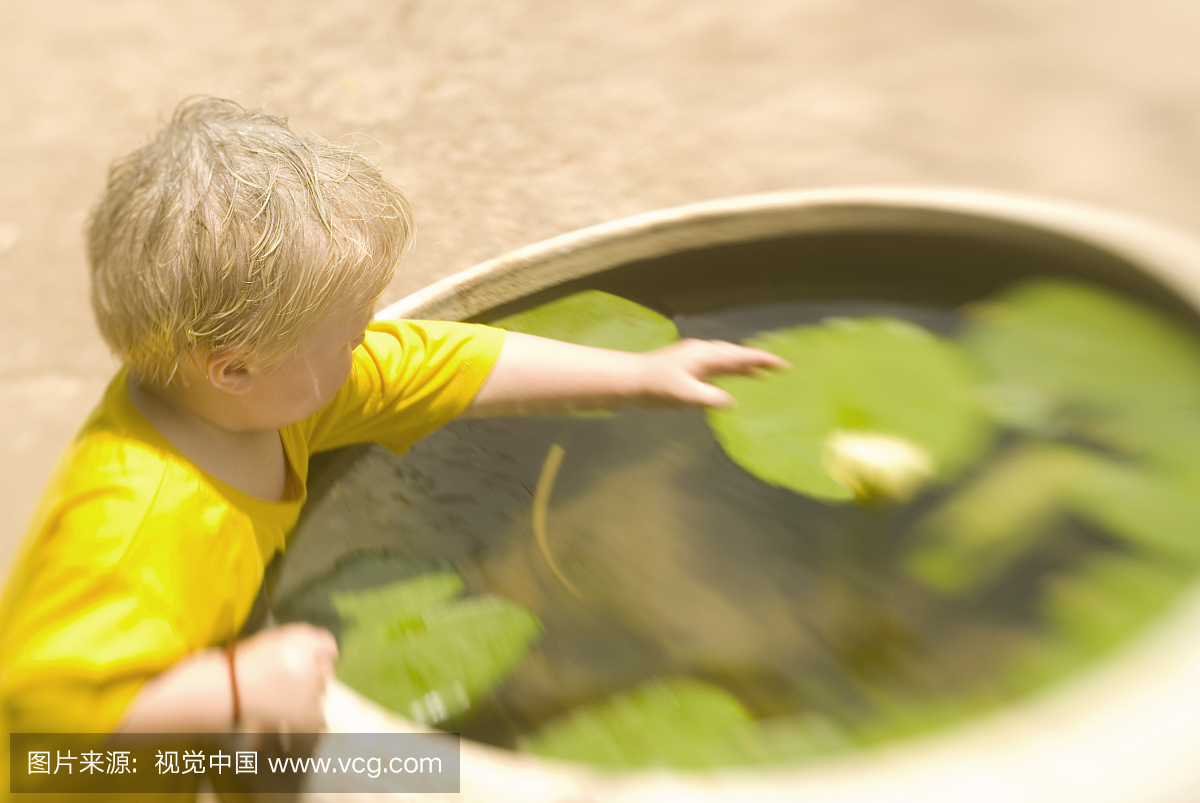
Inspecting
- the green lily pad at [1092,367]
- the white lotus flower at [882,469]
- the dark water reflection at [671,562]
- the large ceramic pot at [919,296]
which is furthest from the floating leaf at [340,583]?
the green lily pad at [1092,367]

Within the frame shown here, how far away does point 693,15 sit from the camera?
4.82ft

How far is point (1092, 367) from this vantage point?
46 cm

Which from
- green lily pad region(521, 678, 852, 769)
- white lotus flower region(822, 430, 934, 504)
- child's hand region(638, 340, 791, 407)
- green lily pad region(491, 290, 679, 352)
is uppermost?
green lily pad region(491, 290, 679, 352)

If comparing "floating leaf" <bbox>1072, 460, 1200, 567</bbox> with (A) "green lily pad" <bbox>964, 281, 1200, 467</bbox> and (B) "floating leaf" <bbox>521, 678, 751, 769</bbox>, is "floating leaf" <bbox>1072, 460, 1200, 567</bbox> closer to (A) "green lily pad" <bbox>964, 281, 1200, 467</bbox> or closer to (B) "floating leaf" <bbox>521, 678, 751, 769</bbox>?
(A) "green lily pad" <bbox>964, 281, 1200, 467</bbox>

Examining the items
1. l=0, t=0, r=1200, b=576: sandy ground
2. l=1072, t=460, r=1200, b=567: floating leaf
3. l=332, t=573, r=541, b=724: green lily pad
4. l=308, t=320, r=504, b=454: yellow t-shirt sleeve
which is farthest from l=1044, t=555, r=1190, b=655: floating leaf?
l=0, t=0, r=1200, b=576: sandy ground

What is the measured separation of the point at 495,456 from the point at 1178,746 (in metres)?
0.38

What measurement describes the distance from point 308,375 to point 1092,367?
0.41m

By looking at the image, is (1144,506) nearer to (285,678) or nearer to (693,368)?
(693,368)

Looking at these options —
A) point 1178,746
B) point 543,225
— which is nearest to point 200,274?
point 1178,746

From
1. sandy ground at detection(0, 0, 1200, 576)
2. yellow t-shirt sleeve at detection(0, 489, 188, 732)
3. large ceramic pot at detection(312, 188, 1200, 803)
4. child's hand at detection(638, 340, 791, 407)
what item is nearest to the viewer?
large ceramic pot at detection(312, 188, 1200, 803)

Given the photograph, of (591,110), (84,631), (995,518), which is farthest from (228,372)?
(591,110)

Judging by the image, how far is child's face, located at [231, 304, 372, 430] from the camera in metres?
0.46

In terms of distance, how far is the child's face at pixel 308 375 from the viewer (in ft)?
1.51

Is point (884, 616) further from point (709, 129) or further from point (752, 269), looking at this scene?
point (709, 129)
